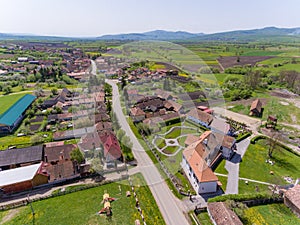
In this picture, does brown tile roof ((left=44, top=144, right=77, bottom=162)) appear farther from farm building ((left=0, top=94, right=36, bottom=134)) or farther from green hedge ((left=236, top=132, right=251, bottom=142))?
green hedge ((left=236, top=132, right=251, bottom=142))

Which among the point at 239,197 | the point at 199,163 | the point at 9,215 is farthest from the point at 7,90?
the point at 239,197

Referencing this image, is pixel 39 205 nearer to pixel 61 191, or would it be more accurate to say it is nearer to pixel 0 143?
pixel 61 191

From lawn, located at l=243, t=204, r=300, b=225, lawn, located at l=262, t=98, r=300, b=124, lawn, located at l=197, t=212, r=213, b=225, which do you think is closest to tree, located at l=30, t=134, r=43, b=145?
lawn, located at l=197, t=212, r=213, b=225

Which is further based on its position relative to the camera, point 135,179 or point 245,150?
point 245,150

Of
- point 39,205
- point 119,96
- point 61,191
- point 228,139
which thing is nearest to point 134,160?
point 61,191

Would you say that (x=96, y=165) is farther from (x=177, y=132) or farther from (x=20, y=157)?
(x=177, y=132)

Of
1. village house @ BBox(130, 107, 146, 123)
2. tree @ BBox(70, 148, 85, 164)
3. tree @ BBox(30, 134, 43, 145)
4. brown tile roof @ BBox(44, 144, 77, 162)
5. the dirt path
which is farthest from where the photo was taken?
village house @ BBox(130, 107, 146, 123)

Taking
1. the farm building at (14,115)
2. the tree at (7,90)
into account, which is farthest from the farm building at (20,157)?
the tree at (7,90)
